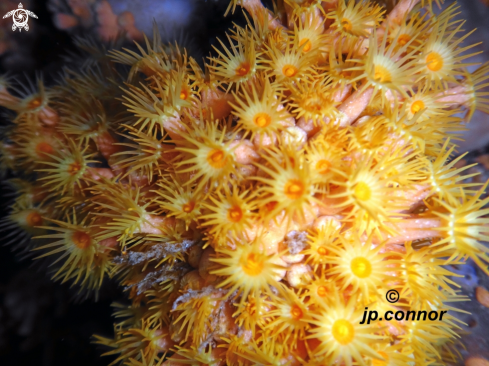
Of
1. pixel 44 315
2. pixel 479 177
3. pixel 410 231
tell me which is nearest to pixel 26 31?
pixel 44 315

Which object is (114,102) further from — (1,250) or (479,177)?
(479,177)

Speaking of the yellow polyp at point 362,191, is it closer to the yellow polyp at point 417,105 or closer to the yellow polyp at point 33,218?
the yellow polyp at point 417,105

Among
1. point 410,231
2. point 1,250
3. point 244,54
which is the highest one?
→ point 244,54

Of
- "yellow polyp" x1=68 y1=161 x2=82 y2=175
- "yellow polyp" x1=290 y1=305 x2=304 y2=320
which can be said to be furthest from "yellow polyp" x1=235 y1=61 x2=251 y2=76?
"yellow polyp" x1=290 y1=305 x2=304 y2=320

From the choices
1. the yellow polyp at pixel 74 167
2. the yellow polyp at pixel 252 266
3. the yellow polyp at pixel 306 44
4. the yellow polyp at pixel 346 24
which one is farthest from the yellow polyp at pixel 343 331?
the yellow polyp at pixel 74 167

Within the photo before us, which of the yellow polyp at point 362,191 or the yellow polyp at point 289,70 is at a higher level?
the yellow polyp at point 289,70

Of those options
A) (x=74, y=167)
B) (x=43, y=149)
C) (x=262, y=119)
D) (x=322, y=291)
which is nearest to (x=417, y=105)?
(x=262, y=119)
